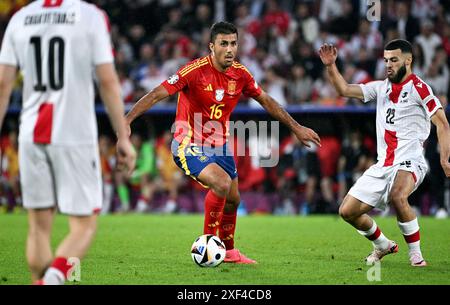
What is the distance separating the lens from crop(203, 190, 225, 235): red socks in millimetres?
8711

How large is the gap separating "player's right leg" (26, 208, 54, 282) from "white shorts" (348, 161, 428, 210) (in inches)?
159

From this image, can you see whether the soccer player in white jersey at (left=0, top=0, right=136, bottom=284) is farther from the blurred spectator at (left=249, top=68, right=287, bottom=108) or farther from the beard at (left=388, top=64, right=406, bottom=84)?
the blurred spectator at (left=249, top=68, right=287, bottom=108)

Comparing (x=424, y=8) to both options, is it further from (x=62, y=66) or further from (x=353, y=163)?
(x=62, y=66)

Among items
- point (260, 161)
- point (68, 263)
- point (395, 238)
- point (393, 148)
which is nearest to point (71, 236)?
point (68, 263)

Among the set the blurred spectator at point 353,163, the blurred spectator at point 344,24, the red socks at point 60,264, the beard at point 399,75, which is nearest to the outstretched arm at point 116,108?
the red socks at point 60,264

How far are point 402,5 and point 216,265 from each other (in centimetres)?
1244

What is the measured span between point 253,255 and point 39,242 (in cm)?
425

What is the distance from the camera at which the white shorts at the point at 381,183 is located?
8867 mm

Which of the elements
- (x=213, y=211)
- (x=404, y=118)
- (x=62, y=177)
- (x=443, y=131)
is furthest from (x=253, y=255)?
(x=62, y=177)

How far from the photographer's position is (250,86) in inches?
368

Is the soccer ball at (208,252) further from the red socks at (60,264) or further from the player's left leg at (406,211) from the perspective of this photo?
the red socks at (60,264)

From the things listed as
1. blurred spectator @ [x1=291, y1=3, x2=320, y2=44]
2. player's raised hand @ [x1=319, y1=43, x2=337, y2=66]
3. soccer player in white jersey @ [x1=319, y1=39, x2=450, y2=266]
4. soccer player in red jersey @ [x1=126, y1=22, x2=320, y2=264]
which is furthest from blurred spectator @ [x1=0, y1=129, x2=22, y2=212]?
soccer player in white jersey @ [x1=319, y1=39, x2=450, y2=266]

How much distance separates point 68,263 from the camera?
579 centimetres

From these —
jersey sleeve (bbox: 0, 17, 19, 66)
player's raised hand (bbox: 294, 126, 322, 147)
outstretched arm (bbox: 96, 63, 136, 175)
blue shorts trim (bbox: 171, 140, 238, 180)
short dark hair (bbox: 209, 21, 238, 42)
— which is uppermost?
short dark hair (bbox: 209, 21, 238, 42)
